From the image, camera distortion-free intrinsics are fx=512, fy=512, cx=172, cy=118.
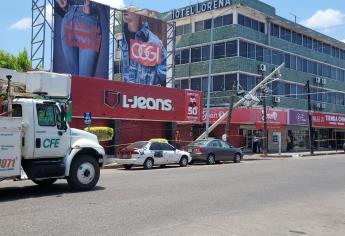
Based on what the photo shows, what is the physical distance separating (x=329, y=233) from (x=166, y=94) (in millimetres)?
27747

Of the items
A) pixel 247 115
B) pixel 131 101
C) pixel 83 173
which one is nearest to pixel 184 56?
pixel 247 115

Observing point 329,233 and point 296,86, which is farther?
point 296,86

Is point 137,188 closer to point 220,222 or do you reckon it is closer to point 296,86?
point 220,222

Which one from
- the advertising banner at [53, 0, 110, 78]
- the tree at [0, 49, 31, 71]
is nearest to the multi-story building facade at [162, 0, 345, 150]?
the advertising banner at [53, 0, 110, 78]

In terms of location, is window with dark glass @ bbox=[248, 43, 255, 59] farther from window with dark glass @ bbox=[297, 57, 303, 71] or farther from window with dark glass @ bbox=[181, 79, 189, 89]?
window with dark glass @ bbox=[297, 57, 303, 71]

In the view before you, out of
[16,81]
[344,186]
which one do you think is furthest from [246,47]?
[16,81]

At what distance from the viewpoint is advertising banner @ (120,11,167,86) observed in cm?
4022

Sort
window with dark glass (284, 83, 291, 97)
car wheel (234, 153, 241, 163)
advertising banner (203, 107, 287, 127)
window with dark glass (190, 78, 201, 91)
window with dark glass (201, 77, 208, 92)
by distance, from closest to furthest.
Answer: car wheel (234, 153, 241, 163) < advertising banner (203, 107, 287, 127) < window with dark glass (201, 77, 208, 92) < window with dark glass (190, 78, 201, 91) < window with dark glass (284, 83, 291, 97)

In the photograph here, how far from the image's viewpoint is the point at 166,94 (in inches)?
1435

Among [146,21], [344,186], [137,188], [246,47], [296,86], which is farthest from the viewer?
[296,86]

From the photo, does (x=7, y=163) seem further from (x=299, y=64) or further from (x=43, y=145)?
(x=299, y=64)

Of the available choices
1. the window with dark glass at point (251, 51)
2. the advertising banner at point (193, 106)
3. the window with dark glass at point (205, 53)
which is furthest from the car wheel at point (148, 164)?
the window with dark glass at point (205, 53)

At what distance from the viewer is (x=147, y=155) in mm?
24953

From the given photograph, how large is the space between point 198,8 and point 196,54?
15.8 ft
